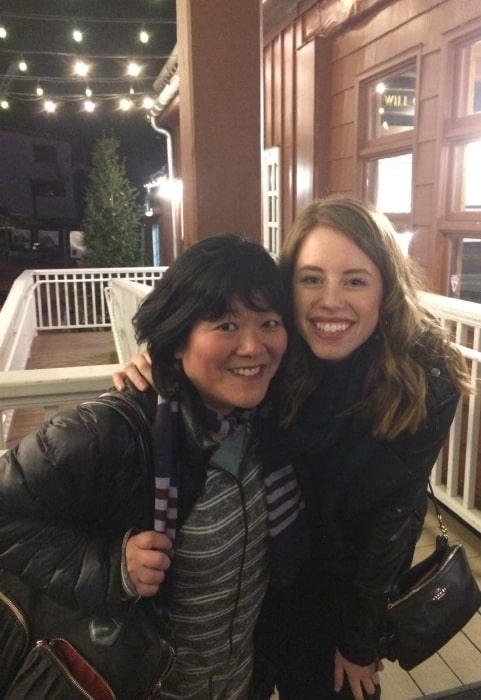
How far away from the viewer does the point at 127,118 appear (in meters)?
18.7

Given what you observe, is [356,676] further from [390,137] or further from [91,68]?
[91,68]

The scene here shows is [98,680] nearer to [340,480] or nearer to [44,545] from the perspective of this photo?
[44,545]

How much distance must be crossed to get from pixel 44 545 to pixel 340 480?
1.98 feet

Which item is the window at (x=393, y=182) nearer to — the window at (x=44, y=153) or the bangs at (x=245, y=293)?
the bangs at (x=245, y=293)

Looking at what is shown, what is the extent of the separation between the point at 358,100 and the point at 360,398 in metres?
3.47

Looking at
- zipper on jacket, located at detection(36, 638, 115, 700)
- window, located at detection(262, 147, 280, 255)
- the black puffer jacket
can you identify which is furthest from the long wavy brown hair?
window, located at detection(262, 147, 280, 255)

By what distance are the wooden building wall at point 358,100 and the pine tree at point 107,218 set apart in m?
6.72

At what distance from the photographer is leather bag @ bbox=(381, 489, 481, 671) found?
128 centimetres

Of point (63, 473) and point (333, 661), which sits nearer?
point (63, 473)

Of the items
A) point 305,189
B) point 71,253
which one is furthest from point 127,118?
point 305,189

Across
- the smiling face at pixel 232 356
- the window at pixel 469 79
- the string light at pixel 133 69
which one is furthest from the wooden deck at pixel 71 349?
the smiling face at pixel 232 356

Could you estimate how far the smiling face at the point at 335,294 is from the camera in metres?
1.22

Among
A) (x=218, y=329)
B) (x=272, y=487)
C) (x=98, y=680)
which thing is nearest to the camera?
(x=98, y=680)

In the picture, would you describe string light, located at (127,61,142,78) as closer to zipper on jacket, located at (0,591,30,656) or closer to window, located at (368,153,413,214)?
window, located at (368,153,413,214)
